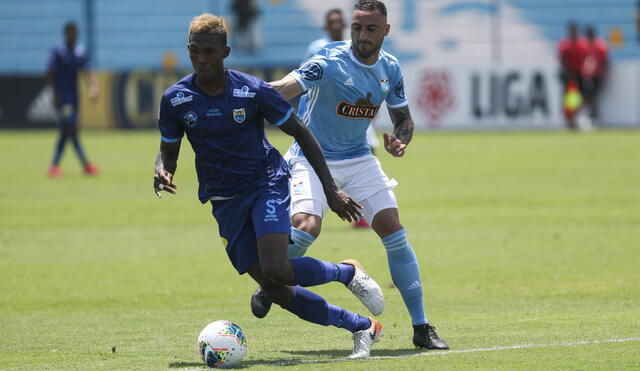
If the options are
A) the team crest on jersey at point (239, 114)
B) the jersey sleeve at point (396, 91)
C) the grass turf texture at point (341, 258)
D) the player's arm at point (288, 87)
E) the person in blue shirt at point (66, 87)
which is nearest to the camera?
the team crest on jersey at point (239, 114)

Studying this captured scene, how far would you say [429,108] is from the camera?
3281 cm

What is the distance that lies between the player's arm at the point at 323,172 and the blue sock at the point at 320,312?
0.63m

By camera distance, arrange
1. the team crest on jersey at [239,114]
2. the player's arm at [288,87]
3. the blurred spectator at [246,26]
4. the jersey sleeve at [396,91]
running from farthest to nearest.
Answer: the blurred spectator at [246,26] < the jersey sleeve at [396,91] < the player's arm at [288,87] < the team crest on jersey at [239,114]

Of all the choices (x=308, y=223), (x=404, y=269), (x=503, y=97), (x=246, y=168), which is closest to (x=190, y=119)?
(x=246, y=168)

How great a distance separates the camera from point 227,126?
6777 millimetres

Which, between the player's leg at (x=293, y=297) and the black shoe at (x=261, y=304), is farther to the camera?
the black shoe at (x=261, y=304)

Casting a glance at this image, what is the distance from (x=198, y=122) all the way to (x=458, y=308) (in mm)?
3060

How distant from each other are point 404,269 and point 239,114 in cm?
158

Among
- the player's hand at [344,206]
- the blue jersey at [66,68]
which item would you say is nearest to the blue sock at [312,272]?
the player's hand at [344,206]

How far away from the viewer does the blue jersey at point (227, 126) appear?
22.1 feet

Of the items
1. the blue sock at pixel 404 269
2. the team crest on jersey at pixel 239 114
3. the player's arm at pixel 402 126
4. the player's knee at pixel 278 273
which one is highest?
the team crest on jersey at pixel 239 114

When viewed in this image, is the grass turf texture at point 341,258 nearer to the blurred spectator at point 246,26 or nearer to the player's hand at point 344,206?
the player's hand at point 344,206

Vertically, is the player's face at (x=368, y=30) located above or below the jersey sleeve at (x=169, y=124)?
above

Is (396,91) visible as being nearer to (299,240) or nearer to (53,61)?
(299,240)
